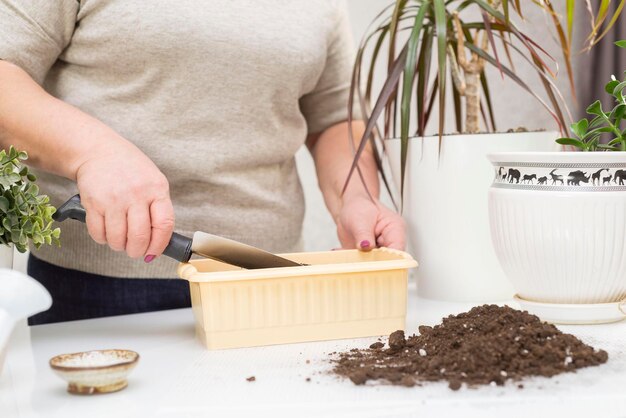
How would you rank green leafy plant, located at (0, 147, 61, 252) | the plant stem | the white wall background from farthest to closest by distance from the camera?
the white wall background, the plant stem, green leafy plant, located at (0, 147, 61, 252)

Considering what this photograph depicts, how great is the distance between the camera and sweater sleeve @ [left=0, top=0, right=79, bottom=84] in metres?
0.96

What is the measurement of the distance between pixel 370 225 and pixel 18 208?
1.72 feet

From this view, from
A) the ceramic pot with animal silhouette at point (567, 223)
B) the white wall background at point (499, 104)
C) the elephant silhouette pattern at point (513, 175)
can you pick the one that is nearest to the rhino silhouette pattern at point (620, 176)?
the ceramic pot with animal silhouette at point (567, 223)

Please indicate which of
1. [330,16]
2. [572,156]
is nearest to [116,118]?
[330,16]

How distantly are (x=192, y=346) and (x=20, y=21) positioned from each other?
1.64 feet

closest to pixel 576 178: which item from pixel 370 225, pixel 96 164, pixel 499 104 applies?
pixel 370 225

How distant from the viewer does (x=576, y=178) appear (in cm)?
85

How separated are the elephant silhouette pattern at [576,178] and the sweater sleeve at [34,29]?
28.0 inches

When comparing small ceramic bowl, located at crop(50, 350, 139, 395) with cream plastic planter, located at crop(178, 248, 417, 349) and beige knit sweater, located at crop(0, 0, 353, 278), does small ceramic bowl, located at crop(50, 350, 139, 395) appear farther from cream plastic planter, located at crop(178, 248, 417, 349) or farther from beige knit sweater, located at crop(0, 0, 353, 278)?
beige knit sweater, located at crop(0, 0, 353, 278)

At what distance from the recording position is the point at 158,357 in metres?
0.79

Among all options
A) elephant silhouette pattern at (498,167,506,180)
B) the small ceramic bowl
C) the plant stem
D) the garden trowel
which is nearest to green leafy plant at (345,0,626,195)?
the plant stem

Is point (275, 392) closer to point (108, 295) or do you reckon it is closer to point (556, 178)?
point (556, 178)

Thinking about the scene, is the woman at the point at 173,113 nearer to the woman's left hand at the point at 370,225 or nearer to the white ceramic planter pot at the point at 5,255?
the woman's left hand at the point at 370,225

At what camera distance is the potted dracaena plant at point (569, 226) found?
85 cm
